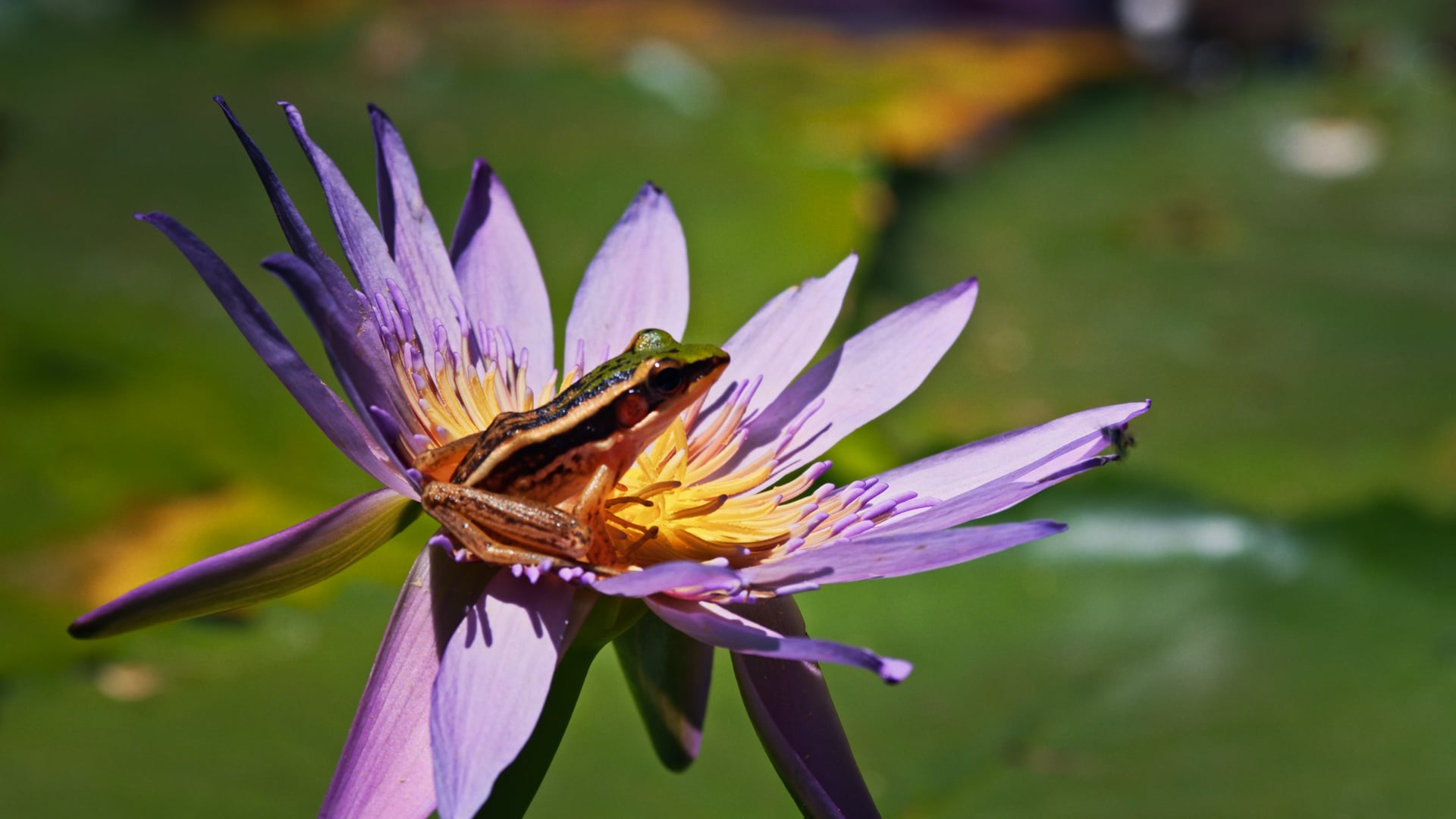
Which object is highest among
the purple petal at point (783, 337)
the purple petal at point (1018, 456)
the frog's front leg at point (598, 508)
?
the purple petal at point (783, 337)

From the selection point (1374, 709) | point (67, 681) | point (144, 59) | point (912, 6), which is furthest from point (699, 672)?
point (912, 6)

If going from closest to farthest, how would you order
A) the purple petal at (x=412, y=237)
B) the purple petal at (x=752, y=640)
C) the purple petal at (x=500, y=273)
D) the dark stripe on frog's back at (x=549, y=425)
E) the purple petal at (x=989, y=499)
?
the purple petal at (x=752, y=640) < the purple petal at (x=989, y=499) < the dark stripe on frog's back at (x=549, y=425) < the purple petal at (x=412, y=237) < the purple petal at (x=500, y=273)

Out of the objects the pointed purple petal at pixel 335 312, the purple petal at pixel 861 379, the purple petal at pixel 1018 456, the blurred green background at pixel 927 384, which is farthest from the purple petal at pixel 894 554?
the blurred green background at pixel 927 384

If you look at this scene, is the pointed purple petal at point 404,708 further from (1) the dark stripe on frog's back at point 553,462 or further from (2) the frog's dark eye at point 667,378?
(2) the frog's dark eye at point 667,378

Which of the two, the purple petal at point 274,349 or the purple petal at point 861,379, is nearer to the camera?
the purple petal at point 274,349

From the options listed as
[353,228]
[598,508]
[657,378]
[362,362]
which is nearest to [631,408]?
[657,378]

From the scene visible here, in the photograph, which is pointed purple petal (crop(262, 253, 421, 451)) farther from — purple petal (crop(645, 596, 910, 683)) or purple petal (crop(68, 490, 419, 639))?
purple petal (crop(645, 596, 910, 683))
